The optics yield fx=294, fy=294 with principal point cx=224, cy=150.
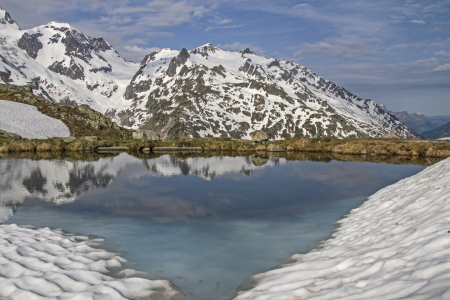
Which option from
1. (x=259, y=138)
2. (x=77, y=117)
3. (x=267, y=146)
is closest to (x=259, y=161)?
(x=267, y=146)

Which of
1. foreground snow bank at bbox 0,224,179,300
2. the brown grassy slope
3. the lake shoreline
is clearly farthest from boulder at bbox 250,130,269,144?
foreground snow bank at bbox 0,224,179,300

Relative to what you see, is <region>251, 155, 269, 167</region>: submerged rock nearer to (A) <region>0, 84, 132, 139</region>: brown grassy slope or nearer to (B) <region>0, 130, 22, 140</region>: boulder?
(B) <region>0, 130, 22, 140</region>: boulder

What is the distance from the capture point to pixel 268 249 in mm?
14531

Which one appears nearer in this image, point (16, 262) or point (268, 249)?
point (16, 262)

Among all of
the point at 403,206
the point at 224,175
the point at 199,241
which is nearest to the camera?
the point at 403,206

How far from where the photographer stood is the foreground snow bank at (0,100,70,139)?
4336 inches

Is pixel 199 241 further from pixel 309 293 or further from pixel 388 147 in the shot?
pixel 388 147

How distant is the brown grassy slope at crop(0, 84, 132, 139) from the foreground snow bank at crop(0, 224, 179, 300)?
5012 inches

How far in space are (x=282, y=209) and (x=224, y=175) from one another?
795 inches

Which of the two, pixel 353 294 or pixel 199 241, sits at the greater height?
pixel 353 294

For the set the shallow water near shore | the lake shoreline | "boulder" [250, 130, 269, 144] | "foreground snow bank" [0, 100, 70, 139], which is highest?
"foreground snow bank" [0, 100, 70, 139]

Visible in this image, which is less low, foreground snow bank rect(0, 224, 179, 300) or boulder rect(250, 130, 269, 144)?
boulder rect(250, 130, 269, 144)

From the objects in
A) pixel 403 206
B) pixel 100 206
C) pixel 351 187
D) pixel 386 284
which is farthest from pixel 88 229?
pixel 351 187

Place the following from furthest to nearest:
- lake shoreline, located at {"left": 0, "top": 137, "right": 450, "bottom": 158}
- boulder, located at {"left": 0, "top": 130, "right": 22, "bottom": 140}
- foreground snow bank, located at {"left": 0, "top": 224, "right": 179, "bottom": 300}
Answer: boulder, located at {"left": 0, "top": 130, "right": 22, "bottom": 140}, lake shoreline, located at {"left": 0, "top": 137, "right": 450, "bottom": 158}, foreground snow bank, located at {"left": 0, "top": 224, "right": 179, "bottom": 300}
